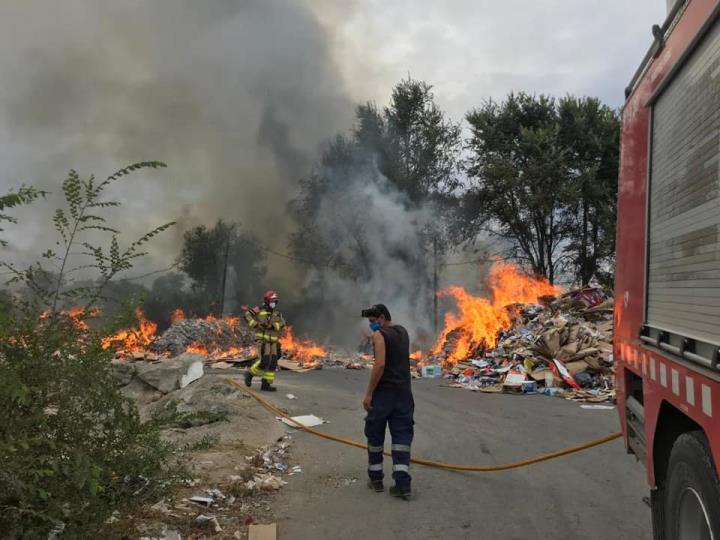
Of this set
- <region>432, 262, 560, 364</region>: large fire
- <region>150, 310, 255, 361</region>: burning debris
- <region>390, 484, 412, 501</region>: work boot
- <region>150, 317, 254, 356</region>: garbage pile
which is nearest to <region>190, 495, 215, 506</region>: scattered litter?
<region>390, 484, 412, 501</region>: work boot

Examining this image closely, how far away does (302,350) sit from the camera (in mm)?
18984

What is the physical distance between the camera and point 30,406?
2.57 metres

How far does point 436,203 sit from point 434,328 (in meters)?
5.33

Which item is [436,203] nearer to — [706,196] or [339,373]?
[339,373]

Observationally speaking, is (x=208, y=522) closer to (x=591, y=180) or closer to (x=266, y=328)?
(x=266, y=328)

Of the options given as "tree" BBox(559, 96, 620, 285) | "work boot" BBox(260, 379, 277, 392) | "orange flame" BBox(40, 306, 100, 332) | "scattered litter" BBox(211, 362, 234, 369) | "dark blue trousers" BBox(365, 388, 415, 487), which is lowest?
"scattered litter" BBox(211, 362, 234, 369)

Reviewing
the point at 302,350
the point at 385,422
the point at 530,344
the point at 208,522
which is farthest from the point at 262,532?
the point at 302,350

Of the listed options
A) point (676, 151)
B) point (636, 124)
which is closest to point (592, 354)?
point (636, 124)

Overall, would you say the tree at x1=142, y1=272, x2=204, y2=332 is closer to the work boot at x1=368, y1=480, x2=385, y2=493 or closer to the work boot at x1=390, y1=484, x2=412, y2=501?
the work boot at x1=368, y1=480, x2=385, y2=493

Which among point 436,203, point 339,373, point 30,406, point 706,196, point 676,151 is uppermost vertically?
point 436,203

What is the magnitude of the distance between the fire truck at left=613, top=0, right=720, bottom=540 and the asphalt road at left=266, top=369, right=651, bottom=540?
98 cm

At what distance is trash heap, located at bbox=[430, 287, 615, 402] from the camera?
10711 millimetres

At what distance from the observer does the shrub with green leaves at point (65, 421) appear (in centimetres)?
238

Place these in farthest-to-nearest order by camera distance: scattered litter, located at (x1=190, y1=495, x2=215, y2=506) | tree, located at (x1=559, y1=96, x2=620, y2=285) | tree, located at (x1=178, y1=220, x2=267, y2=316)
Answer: tree, located at (x1=178, y1=220, x2=267, y2=316) < tree, located at (x1=559, y1=96, x2=620, y2=285) < scattered litter, located at (x1=190, y1=495, x2=215, y2=506)
